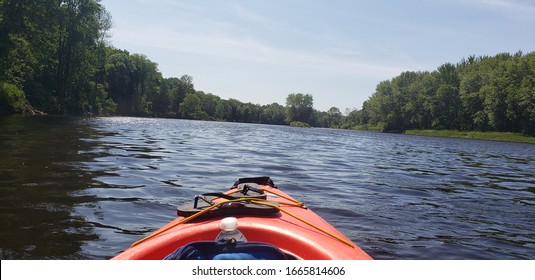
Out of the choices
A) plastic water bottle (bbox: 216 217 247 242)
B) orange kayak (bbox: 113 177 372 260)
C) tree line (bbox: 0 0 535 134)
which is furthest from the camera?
tree line (bbox: 0 0 535 134)

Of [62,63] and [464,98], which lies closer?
[62,63]

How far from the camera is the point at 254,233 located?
2.87 metres

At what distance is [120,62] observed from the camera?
259 ft

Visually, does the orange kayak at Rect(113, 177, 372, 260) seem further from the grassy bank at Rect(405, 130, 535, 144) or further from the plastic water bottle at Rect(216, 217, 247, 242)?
the grassy bank at Rect(405, 130, 535, 144)

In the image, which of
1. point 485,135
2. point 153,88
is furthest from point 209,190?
point 153,88

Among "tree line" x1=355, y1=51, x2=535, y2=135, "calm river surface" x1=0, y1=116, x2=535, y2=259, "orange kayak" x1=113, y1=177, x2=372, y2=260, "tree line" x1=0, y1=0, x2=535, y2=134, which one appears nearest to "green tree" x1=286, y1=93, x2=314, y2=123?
"tree line" x1=0, y1=0, x2=535, y2=134

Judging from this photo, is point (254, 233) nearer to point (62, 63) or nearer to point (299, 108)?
point (62, 63)

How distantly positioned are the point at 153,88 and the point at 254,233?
10089cm

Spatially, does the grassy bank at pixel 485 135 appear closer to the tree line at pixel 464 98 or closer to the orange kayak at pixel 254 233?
the tree line at pixel 464 98

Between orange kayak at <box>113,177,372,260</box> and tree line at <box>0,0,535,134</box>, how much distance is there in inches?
1310

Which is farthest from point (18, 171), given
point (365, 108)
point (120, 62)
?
point (365, 108)

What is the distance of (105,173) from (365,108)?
109679 mm

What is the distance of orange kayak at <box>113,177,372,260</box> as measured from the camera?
8.68ft

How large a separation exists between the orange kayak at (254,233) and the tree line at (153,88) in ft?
109
